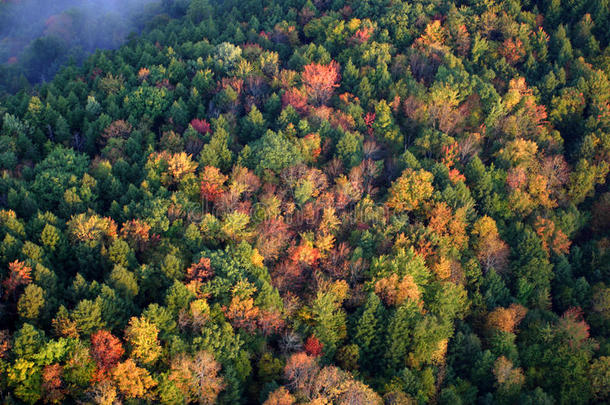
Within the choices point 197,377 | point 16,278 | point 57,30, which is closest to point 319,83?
point 197,377

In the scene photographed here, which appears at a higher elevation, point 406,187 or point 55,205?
point 55,205

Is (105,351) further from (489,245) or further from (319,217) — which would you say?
(489,245)

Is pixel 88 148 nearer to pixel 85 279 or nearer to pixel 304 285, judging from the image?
pixel 85 279

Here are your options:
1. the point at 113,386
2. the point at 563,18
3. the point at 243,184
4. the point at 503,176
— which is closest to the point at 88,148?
the point at 243,184

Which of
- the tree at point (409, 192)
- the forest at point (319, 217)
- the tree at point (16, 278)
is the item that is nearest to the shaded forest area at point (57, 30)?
the forest at point (319, 217)

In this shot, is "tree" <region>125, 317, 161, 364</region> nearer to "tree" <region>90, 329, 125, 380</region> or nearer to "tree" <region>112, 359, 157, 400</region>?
"tree" <region>90, 329, 125, 380</region>

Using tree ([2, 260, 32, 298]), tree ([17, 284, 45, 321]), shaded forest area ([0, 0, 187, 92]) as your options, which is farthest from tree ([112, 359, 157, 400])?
shaded forest area ([0, 0, 187, 92])
